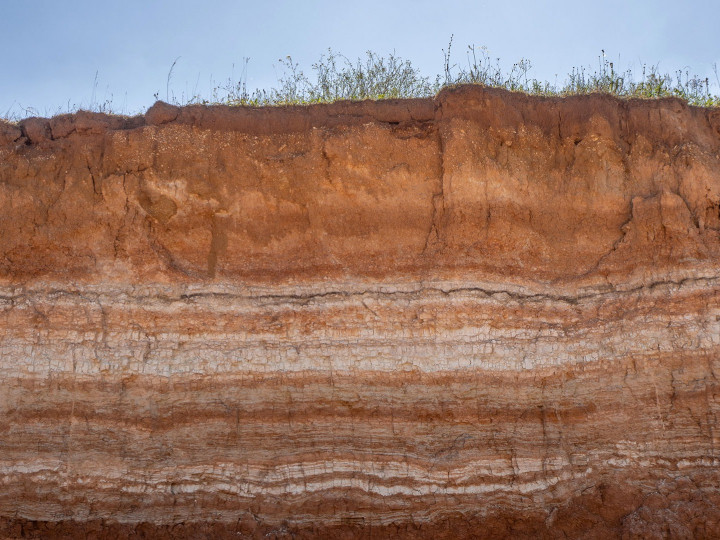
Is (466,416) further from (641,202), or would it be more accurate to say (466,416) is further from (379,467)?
(641,202)

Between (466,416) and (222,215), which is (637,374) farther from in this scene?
(222,215)

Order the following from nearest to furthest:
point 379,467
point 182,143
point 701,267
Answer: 1. point 379,467
2. point 701,267
3. point 182,143

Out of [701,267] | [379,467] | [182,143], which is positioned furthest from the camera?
[182,143]

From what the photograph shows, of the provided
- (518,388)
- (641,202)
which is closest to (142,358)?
(518,388)

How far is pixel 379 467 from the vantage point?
235 inches

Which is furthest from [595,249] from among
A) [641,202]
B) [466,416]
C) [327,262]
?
[327,262]

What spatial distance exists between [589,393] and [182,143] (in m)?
4.21

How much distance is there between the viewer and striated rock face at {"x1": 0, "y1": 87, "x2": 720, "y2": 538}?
5898 millimetres

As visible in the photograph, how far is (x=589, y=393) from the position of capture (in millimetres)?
6133

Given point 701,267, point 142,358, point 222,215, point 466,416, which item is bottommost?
point 466,416

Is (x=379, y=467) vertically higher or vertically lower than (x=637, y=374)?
lower

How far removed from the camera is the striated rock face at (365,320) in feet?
19.4

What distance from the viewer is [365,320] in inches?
249

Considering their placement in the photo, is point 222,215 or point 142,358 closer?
point 142,358
